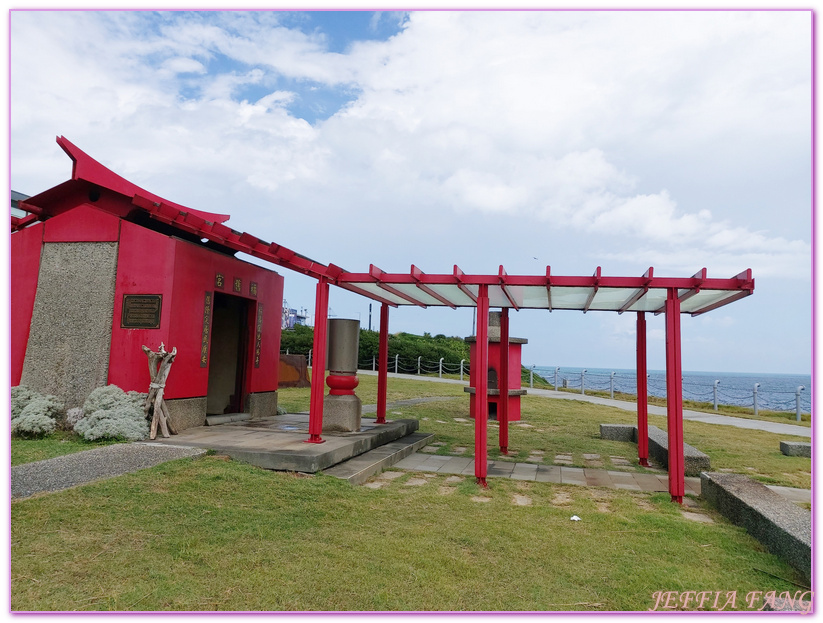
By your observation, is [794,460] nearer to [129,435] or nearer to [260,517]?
[260,517]

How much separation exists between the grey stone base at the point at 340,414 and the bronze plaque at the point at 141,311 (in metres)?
2.77

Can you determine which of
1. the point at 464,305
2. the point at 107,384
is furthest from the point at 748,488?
the point at 107,384

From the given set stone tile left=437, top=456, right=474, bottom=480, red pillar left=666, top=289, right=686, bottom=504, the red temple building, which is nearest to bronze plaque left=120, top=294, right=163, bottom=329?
the red temple building

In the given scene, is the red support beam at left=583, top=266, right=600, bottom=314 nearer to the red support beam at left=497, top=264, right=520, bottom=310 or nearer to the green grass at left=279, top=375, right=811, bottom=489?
the red support beam at left=497, top=264, right=520, bottom=310

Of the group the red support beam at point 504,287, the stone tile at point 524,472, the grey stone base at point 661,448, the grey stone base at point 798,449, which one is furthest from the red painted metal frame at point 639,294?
the grey stone base at point 798,449

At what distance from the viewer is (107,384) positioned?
794cm

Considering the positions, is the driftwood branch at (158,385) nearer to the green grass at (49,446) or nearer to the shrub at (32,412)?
the green grass at (49,446)

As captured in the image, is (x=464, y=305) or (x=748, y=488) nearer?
(x=748, y=488)

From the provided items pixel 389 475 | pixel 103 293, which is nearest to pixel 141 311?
pixel 103 293

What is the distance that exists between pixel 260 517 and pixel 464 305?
5079mm

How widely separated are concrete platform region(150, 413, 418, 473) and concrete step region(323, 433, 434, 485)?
0.11 metres

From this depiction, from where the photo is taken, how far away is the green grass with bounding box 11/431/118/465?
6.36 m

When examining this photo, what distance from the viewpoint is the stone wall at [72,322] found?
26.2 feet

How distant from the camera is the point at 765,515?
4738 mm
